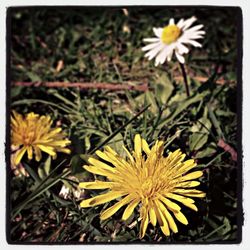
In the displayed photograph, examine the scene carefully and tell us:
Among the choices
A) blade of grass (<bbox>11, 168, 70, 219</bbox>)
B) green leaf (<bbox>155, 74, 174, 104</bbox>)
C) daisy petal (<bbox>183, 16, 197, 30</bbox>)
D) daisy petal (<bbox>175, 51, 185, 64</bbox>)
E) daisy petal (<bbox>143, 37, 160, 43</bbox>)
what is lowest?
blade of grass (<bbox>11, 168, 70, 219</bbox>)

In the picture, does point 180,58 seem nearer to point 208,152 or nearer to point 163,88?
point 163,88

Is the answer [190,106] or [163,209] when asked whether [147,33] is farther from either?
[163,209]

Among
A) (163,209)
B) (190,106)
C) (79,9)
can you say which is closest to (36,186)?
(163,209)

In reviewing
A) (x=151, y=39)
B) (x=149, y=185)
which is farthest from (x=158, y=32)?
(x=149, y=185)

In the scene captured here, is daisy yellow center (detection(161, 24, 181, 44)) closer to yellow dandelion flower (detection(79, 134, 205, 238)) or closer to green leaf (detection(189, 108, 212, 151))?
green leaf (detection(189, 108, 212, 151))

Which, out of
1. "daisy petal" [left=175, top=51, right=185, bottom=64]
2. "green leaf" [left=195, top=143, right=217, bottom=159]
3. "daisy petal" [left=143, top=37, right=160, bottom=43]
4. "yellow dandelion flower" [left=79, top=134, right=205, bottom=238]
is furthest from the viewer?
"daisy petal" [left=143, top=37, right=160, bottom=43]

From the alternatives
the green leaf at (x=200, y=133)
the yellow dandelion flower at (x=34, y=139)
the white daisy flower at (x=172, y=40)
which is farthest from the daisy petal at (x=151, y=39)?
the yellow dandelion flower at (x=34, y=139)

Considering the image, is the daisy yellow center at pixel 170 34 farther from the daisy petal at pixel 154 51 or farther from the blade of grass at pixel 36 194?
the blade of grass at pixel 36 194

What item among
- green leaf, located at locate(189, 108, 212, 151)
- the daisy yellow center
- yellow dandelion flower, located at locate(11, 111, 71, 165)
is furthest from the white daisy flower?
yellow dandelion flower, located at locate(11, 111, 71, 165)
